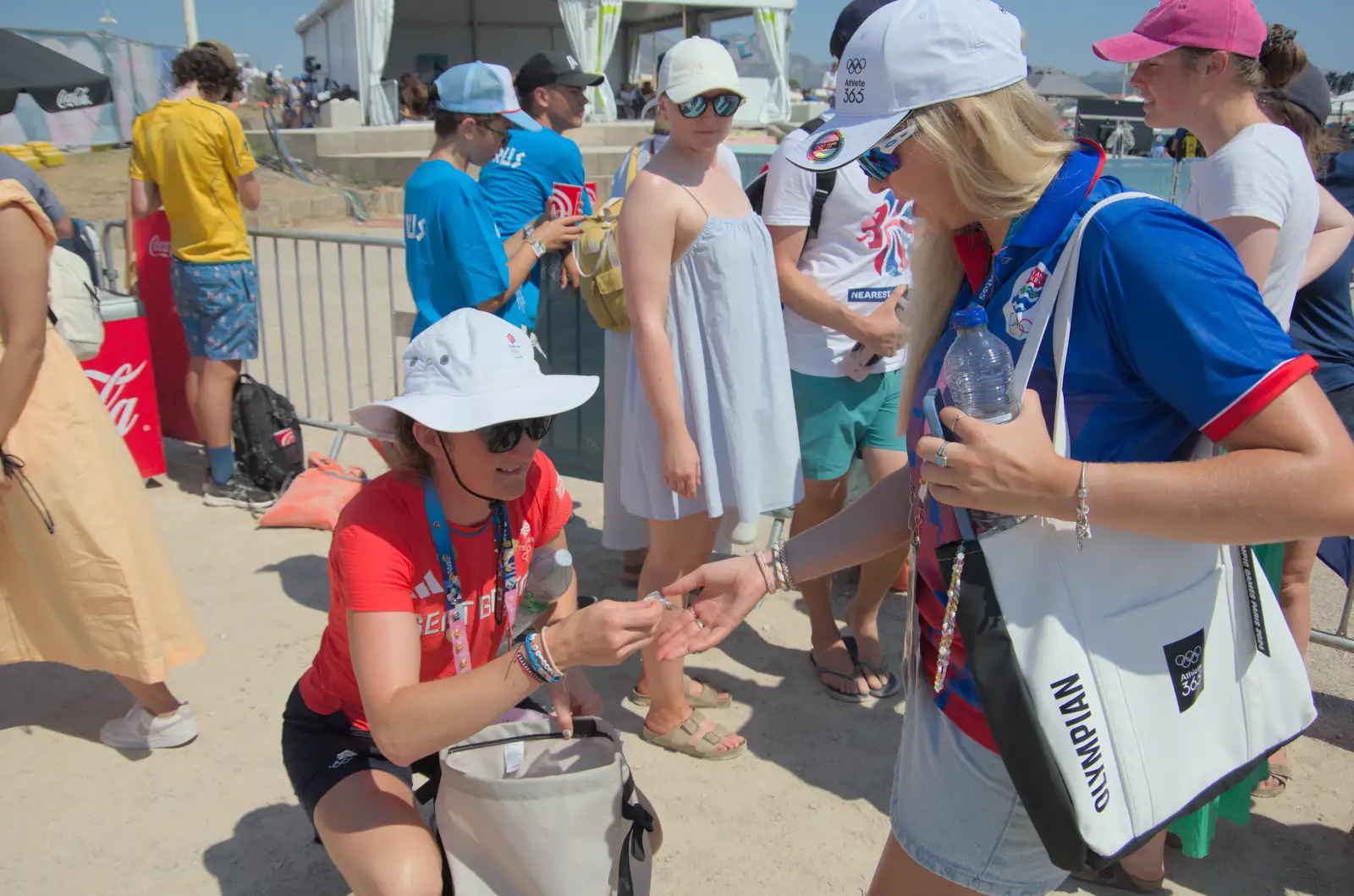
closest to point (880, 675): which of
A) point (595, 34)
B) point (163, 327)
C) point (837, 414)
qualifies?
point (837, 414)

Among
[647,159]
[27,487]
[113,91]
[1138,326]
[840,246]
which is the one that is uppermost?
[113,91]

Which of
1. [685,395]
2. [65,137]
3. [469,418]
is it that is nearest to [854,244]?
[685,395]

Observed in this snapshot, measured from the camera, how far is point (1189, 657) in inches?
58.4

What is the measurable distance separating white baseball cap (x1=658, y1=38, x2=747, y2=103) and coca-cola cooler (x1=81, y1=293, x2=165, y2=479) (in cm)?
365

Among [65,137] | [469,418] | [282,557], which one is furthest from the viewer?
[65,137]

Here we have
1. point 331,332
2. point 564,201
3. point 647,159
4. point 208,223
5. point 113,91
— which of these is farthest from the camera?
point 113,91

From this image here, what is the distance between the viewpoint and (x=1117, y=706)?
1446 millimetres

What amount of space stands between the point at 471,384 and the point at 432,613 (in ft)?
1.67

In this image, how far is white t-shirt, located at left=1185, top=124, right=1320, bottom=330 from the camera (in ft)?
8.57

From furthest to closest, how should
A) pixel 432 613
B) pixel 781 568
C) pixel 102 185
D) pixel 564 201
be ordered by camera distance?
1. pixel 102 185
2. pixel 564 201
3. pixel 432 613
4. pixel 781 568

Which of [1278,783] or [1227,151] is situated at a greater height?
[1227,151]

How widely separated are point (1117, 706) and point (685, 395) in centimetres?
193

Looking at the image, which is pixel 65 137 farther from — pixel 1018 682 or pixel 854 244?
pixel 1018 682

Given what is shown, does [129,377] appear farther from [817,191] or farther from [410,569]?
[410,569]
